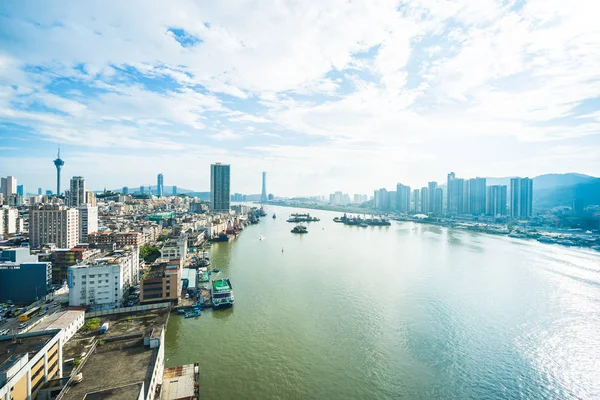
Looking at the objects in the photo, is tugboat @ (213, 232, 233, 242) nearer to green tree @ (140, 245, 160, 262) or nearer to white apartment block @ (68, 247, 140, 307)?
green tree @ (140, 245, 160, 262)

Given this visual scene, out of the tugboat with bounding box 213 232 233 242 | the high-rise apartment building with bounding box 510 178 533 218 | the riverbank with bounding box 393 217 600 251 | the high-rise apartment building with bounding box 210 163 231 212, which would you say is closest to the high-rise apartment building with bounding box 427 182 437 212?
the high-rise apartment building with bounding box 510 178 533 218

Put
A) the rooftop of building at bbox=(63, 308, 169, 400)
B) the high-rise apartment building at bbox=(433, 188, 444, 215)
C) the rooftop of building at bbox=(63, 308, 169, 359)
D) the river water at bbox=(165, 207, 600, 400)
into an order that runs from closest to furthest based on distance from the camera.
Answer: the rooftop of building at bbox=(63, 308, 169, 400)
the river water at bbox=(165, 207, 600, 400)
the rooftop of building at bbox=(63, 308, 169, 359)
the high-rise apartment building at bbox=(433, 188, 444, 215)

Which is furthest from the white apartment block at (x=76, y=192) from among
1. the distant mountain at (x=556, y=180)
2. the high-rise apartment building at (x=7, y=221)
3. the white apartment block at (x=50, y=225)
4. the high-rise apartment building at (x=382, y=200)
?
the distant mountain at (x=556, y=180)

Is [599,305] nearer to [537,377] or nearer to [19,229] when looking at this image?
[537,377]

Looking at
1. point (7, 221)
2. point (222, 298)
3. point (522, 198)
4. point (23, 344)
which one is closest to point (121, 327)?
point (222, 298)

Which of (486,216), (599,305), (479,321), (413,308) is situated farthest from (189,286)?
(486,216)

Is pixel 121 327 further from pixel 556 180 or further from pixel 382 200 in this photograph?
pixel 556 180
